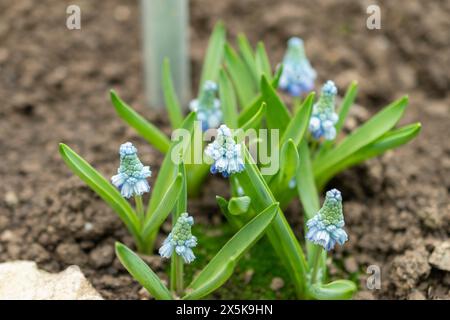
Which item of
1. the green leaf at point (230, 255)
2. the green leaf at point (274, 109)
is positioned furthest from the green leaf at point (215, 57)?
the green leaf at point (230, 255)

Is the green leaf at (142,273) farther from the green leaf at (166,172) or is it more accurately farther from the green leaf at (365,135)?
the green leaf at (365,135)

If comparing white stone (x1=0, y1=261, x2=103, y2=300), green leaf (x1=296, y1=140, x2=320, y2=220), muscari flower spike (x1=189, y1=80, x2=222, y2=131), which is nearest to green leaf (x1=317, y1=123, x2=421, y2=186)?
green leaf (x1=296, y1=140, x2=320, y2=220)

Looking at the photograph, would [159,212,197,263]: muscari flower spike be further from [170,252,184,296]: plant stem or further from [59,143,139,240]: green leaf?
[59,143,139,240]: green leaf

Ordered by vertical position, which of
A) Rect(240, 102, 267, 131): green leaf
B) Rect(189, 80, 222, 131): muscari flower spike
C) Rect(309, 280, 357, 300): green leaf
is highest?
Rect(189, 80, 222, 131): muscari flower spike

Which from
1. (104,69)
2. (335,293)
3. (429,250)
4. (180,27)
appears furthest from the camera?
(104,69)

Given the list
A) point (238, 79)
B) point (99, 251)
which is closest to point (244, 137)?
point (238, 79)

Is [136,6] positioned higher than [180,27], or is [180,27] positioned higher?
[136,6]

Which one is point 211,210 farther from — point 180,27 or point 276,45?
point 276,45
